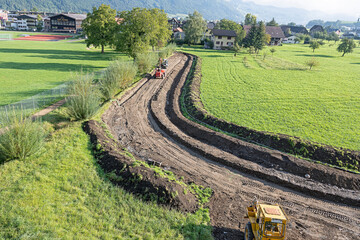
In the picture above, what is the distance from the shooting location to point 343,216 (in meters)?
→ 11.2

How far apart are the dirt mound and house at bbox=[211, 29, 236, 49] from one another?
72447 millimetres

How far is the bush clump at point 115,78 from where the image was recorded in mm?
22562

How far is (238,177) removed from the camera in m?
13.5

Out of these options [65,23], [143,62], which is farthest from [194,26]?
[65,23]

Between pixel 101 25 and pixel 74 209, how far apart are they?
147 ft

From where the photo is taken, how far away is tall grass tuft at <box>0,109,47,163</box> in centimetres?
1141

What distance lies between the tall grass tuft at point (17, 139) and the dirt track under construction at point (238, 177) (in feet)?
18.4

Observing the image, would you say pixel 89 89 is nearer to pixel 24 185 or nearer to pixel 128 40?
pixel 24 185

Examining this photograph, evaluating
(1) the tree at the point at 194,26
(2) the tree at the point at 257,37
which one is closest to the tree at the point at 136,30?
(2) the tree at the point at 257,37

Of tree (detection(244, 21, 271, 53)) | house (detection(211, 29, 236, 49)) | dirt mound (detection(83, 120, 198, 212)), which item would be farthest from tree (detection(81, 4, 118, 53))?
house (detection(211, 29, 236, 49))

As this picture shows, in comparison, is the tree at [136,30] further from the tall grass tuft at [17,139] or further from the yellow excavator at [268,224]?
the yellow excavator at [268,224]

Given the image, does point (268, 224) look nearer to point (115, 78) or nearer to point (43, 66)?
point (115, 78)

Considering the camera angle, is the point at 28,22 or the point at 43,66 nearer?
the point at 43,66

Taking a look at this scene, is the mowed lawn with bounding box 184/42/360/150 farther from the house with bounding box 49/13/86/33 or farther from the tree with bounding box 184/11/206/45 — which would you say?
the house with bounding box 49/13/86/33
